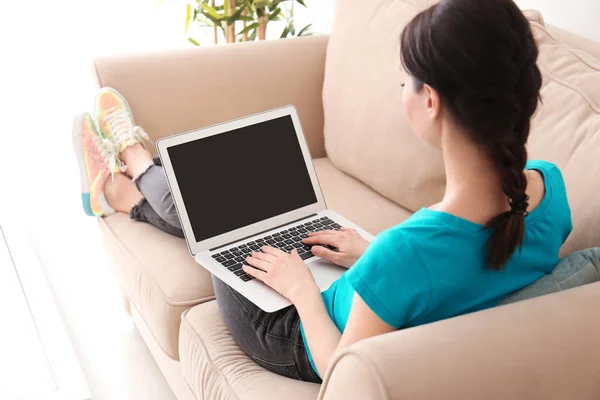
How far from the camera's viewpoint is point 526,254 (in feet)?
3.19

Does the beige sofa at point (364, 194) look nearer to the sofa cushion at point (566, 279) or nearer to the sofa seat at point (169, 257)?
the sofa seat at point (169, 257)

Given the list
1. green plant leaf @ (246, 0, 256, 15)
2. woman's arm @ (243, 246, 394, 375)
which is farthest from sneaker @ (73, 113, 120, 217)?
green plant leaf @ (246, 0, 256, 15)

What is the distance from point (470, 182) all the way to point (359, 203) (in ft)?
2.86

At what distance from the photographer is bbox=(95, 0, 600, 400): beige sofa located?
792 mm

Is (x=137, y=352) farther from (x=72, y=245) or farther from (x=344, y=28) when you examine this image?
(x=344, y=28)

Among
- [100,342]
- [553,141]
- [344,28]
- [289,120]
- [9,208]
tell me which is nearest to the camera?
[553,141]

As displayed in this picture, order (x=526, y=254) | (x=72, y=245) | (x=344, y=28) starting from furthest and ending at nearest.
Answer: (x=72, y=245), (x=344, y=28), (x=526, y=254)

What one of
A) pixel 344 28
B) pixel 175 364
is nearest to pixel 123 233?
pixel 175 364

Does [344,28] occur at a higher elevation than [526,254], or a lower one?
higher

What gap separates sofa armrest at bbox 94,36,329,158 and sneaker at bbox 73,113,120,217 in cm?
11

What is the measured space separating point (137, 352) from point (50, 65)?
197cm

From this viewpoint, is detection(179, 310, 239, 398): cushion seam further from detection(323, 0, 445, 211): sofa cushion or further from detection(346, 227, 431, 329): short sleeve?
detection(323, 0, 445, 211): sofa cushion

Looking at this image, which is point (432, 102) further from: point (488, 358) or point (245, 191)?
point (245, 191)

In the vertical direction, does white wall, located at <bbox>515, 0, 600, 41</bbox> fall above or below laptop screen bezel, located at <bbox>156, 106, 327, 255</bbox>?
above
